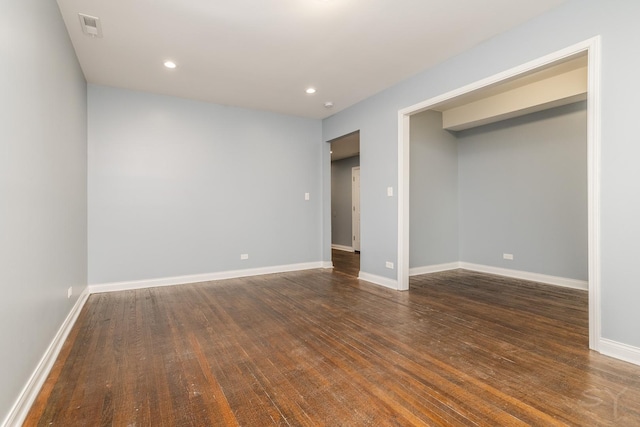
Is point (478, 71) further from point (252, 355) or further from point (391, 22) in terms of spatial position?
point (252, 355)

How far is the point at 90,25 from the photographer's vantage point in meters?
2.95

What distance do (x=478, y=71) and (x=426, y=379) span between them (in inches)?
120

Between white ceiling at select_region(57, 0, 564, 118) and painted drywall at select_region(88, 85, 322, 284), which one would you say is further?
painted drywall at select_region(88, 85, 322, 284)

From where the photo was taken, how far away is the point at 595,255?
8.05ft

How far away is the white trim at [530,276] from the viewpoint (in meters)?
4.41

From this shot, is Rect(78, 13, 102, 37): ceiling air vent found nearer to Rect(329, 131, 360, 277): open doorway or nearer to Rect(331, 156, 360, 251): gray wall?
Rect(329, 131, 360, 277): open doorway

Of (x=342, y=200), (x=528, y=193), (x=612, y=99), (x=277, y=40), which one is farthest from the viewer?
Result: (x=342, y=200)

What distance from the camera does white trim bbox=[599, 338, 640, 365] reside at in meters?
2.24

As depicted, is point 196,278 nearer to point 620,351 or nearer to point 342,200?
point 620,351

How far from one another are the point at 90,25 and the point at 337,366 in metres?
3.68

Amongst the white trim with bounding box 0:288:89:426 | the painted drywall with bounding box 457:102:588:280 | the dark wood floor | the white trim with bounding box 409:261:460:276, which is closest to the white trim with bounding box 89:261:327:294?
the dark wood floor

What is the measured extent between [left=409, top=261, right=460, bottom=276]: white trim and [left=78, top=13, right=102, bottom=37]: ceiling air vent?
5.11 meters

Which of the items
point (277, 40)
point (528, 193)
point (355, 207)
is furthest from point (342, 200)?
point (277, 40)

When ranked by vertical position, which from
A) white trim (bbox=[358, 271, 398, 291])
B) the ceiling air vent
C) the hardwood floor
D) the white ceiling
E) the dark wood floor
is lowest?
the hardwood floor
